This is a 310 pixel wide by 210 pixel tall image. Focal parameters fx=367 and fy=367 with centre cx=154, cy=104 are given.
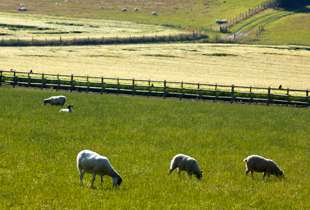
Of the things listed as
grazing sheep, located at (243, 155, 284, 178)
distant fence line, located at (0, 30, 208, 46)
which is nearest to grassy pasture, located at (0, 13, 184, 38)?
distant fence line, located at (0, 30, 208, 46)

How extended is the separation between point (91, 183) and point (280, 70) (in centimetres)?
5282

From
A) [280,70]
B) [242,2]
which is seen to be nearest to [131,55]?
[280,70]

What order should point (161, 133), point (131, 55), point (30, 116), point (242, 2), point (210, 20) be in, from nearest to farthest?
point (161, 133)
point (30, 116)
point (131, 55)
point (210, 20)
point (242, 2)

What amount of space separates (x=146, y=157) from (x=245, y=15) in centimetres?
12866

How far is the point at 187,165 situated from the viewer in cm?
953

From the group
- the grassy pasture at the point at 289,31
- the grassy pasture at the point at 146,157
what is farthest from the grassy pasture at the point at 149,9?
the grassy pasture at the point at 146,157

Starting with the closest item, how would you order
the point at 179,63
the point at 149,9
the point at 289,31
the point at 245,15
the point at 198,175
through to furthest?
the point at 198,175 → the point at 179,63 → the point at 289,31 → the point at 245,15 → the point at 149,9

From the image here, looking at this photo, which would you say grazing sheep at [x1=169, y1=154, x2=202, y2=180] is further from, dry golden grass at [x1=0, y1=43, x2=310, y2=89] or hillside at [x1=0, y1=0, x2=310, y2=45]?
hillside at [x1=0, y1=0, x2=310, y2=45]

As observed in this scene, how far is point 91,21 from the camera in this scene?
112m

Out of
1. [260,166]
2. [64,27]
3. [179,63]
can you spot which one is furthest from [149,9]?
[260,166]

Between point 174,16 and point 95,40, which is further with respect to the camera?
point 174,16

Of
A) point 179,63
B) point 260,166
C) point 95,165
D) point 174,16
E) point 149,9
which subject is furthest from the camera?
point 149,9

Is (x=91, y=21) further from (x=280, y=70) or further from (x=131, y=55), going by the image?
(x=280, y=70)

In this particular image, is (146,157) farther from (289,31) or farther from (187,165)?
(289,31)
